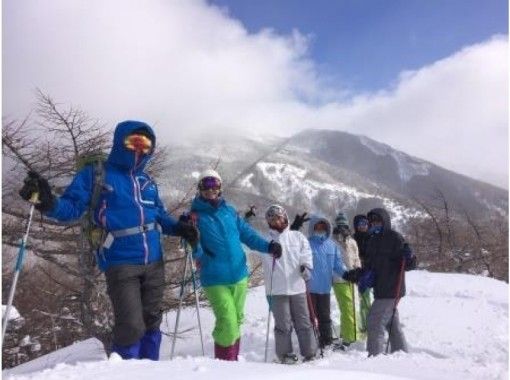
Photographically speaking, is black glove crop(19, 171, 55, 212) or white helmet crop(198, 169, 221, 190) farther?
white helmet crop(198, 169, 221, 190)

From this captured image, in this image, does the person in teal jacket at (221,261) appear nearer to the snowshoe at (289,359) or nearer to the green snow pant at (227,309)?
the green snow pant at (227,309)

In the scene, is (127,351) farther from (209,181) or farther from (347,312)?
(347,312)

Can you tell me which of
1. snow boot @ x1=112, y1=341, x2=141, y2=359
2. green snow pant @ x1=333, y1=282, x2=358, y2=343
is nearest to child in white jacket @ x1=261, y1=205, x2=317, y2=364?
green snow pant @ x1=333, y1=282, x2=358, y2=343

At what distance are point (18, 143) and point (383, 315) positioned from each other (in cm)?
715

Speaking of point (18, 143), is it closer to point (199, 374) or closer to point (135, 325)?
point (135, 325)

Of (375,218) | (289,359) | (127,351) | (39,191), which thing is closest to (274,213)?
(375,218)

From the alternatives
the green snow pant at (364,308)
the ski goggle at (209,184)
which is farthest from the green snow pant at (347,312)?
the ski goggle at (209,184)

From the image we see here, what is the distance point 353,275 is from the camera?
7.16 metres

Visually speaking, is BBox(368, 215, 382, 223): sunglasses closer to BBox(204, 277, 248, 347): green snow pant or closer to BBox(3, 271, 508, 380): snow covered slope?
BBox(3, 271, 508, 380): snow covered slope

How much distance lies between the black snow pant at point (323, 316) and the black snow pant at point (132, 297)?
3.60 metres

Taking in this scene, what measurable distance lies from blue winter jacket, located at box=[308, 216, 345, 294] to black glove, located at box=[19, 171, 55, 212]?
15.2ft

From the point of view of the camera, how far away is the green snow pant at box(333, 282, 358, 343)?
7629 millimetres

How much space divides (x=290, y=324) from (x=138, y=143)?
2.92 meters

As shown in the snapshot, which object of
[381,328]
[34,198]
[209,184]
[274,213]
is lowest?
[381,328]
